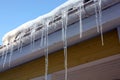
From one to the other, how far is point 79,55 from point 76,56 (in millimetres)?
59

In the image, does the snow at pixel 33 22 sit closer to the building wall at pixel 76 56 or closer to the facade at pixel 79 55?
the facade at pixel 79 55

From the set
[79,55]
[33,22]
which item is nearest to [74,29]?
[79,55]

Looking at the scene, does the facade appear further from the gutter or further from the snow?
the snow

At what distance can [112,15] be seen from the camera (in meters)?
2.67

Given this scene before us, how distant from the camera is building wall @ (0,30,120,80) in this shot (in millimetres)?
2988

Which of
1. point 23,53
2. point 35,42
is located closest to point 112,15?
point 35,42

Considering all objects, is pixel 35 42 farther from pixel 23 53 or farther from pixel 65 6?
pixel 65 6

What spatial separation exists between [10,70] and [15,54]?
663mm

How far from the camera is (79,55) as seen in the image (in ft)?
11.0

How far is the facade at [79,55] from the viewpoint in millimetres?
2896

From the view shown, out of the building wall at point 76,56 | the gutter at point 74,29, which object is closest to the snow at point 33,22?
the gutter at point 74,29

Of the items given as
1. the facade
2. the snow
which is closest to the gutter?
the facade

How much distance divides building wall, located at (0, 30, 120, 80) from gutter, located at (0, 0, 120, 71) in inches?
3.2

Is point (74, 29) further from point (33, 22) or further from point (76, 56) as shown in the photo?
point (33, 22)
